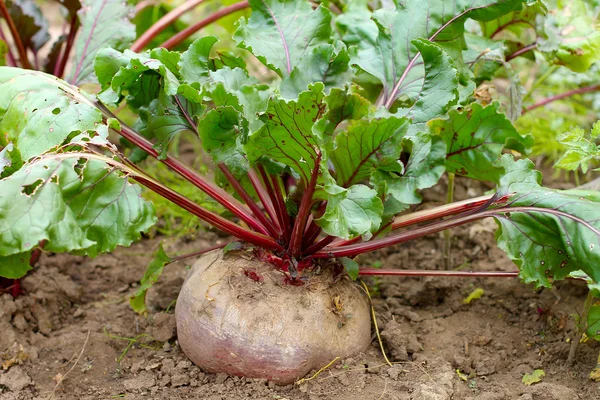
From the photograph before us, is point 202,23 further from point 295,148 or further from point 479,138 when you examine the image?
point 479,138

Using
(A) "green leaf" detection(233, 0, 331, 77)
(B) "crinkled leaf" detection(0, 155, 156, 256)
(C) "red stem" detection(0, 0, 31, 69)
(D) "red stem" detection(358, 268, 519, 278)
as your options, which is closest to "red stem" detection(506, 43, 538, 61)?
(A) "green leaf" detection(233, 0, 331, 77)

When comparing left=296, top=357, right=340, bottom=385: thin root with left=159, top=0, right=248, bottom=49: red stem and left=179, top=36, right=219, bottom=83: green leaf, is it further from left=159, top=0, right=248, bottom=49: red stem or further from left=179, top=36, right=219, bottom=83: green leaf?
left=159, top=0, right=248, bottom=49: red stem

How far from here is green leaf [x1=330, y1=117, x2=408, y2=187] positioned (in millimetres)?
2111

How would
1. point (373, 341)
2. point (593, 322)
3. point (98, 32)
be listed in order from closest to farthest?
point (593, 322), point (373, 341), point (98, 32)

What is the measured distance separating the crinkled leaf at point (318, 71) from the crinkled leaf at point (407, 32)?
255 mm

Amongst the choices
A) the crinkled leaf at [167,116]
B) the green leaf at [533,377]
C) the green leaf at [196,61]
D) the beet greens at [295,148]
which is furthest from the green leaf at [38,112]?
the green leaf at [533,377]

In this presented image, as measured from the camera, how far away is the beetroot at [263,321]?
232 centimetres

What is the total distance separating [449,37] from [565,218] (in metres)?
0.92

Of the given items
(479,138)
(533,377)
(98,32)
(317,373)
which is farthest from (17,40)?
(533,377)

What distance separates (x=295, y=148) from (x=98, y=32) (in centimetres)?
164

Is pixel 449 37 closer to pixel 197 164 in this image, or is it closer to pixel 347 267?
pixel 347 267

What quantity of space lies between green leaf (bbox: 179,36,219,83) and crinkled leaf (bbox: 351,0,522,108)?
580 millimetres

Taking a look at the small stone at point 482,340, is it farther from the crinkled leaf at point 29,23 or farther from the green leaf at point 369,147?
the crinkled leaf at point 29,23

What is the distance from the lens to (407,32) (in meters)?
2.56
